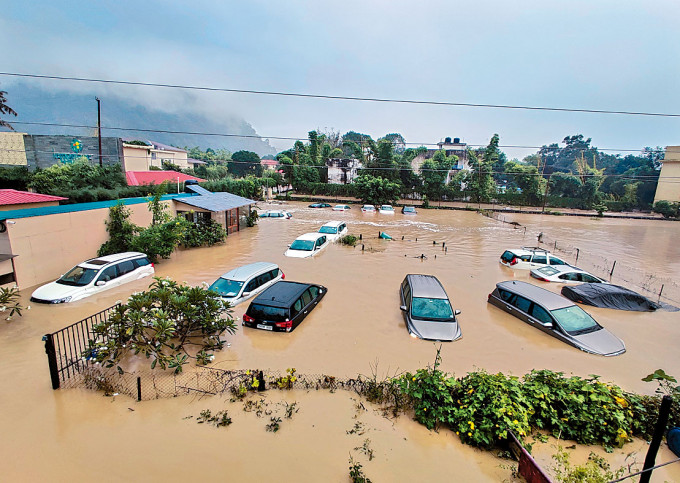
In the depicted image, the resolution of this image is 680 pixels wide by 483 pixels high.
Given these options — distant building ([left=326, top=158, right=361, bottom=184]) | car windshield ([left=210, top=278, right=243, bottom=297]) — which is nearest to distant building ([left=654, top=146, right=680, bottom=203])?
distant building ([left=326, top=158, right=361, bottom=184])

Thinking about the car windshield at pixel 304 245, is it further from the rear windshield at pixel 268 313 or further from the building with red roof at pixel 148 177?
the building with red roof at pixel 148 177

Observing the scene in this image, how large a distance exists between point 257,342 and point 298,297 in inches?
67.4

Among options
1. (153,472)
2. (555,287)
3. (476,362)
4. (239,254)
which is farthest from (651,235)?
(153,472)

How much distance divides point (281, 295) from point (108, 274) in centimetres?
684

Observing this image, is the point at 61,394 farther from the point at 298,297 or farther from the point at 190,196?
the point at 190,196

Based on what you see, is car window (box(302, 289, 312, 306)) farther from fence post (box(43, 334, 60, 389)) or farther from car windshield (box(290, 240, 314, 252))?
car windshield (box(290, 240, 314, 252))

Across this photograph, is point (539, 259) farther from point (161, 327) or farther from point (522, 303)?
point (161, 327)

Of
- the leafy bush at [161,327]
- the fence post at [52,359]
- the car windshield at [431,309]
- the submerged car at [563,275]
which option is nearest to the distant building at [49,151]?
the leafy bush at [161,327]

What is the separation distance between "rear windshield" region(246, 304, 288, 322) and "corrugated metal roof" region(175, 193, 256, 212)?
12766mm

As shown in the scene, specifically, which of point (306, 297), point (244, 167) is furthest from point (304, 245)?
point (244, 167)

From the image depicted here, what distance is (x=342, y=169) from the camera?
57.1 meters

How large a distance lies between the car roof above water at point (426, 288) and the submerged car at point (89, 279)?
10580mm

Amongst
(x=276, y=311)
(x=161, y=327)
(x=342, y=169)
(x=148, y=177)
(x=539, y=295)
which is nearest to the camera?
(x=161, y=327)

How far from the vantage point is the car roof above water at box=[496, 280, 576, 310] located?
33.3ft
